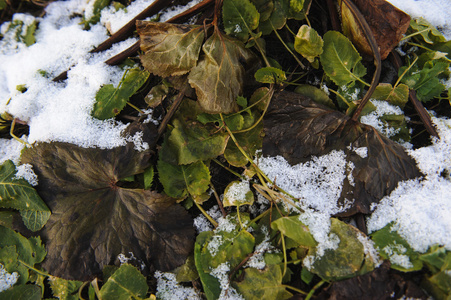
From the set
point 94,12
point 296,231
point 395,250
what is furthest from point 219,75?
point 395,250

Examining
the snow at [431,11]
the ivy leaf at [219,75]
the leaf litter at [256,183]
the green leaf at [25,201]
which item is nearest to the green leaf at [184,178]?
the leaf litter at [256,183]

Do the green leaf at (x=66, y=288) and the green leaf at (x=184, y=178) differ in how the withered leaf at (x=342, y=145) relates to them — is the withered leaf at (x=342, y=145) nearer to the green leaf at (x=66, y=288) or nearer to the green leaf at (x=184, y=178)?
the green leaf at (x=184, y=178)

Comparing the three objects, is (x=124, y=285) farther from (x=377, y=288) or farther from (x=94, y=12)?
(x=94, y=12)

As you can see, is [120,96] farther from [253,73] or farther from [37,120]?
[253,73]

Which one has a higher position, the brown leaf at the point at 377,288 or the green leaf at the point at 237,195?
the green leaf at the point at 237,195

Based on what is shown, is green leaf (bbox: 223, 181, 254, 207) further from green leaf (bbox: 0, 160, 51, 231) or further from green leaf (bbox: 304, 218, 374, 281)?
green leaf (bbox: 0, 160, 51, 231)

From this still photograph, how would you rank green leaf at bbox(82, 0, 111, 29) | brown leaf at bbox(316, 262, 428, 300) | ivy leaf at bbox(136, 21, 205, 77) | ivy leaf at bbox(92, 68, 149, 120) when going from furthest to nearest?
green leaf at bbox(82, 0, 111, 29) < ivy leaf at bbox(92, 68, 149, 120) < ivy leaf at bbox(136, 21, 205, 77) < brown leaf at bbox(316, 262, 428, 300)

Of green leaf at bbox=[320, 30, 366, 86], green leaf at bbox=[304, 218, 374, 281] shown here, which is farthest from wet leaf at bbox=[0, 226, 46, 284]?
green leaf at bbox=[320, 30, 366, 86]
